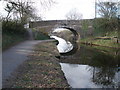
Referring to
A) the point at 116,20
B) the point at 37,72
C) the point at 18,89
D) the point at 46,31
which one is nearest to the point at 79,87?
the point at 37,72

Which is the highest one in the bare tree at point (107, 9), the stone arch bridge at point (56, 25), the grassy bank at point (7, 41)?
the bare tree at point (107, 9)

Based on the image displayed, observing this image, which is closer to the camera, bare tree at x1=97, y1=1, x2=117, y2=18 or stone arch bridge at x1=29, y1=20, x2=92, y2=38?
bare tree at x1=97, y1=1, x2=117, y2=18

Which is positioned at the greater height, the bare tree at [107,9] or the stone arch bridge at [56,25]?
the bare tree at [107,9]

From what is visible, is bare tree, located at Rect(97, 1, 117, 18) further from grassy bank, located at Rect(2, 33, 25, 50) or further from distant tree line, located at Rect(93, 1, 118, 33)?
grassy bank, located at Rect(2, 33, 25, 50)

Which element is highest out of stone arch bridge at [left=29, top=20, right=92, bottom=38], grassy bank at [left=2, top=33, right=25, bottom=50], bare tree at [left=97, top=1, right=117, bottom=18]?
bare tree at [left=97, top=1, right=117, bottom=18]

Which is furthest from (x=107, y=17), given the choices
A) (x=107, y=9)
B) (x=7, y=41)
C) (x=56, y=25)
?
(x=7, y=41)

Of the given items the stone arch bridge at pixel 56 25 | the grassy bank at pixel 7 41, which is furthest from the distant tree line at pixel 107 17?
the grassy bank at pixel 7 41

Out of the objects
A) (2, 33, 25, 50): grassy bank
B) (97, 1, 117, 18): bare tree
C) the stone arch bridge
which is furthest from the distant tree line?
(2, 33, 25, 50): grassy bank

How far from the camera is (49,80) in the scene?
12.9 feet

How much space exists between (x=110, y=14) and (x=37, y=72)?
59.2 feet

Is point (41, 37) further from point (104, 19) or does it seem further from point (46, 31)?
point (104, 19)

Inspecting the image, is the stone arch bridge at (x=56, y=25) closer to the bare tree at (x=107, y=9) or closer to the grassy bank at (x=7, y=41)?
the bare tree at (x=107, y=9)

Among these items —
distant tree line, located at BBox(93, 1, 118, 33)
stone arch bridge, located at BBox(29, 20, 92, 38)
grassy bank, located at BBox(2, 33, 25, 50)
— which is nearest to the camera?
grassy bank, located at BBox(2, 33, 25, 50)

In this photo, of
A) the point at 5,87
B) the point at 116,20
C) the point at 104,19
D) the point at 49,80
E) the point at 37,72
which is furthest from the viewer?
the point at 104,19
